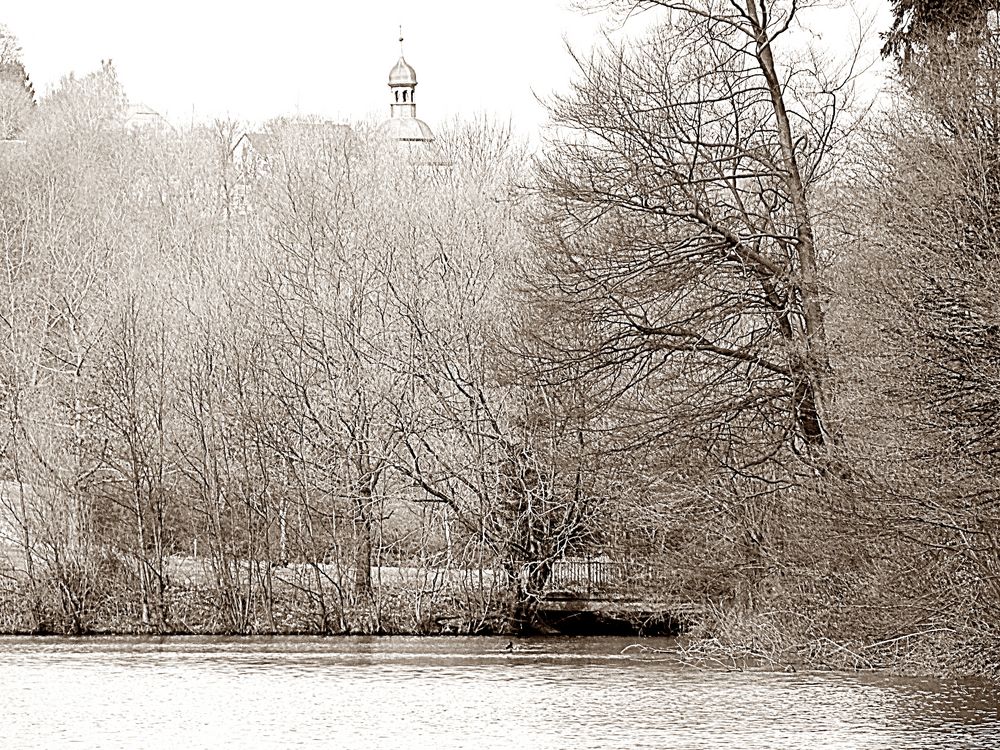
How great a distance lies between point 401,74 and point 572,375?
66.6m

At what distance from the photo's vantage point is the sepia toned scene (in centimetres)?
1909

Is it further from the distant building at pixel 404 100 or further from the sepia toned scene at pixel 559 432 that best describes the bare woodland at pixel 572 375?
the distant building at pixel 404 100

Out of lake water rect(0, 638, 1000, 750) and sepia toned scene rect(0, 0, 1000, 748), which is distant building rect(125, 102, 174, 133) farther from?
lake water rect(0, 638, 1000, 750)

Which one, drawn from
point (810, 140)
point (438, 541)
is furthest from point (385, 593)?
point (810, 140)

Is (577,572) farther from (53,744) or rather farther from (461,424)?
(53,744)

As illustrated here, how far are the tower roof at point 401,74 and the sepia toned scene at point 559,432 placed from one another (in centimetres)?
5155

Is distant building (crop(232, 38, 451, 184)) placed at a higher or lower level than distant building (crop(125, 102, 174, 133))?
lower

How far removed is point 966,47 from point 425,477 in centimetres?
1332

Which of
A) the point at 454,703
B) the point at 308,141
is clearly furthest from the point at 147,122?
the point at 454,703

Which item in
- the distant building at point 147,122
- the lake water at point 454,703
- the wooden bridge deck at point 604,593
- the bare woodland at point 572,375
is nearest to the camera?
the lake water at point 454,703

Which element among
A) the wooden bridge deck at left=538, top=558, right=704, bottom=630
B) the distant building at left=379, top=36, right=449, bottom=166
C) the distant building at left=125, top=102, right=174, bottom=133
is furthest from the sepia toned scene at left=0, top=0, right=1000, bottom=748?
the distant building at left=379, top=36, right=449, bottom=166

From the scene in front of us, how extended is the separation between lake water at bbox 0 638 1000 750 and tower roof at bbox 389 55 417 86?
66806 millimetres

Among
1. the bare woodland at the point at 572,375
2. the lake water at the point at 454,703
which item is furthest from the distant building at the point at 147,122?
the lake water at the point at 454,703

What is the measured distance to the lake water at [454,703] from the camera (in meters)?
16.2
